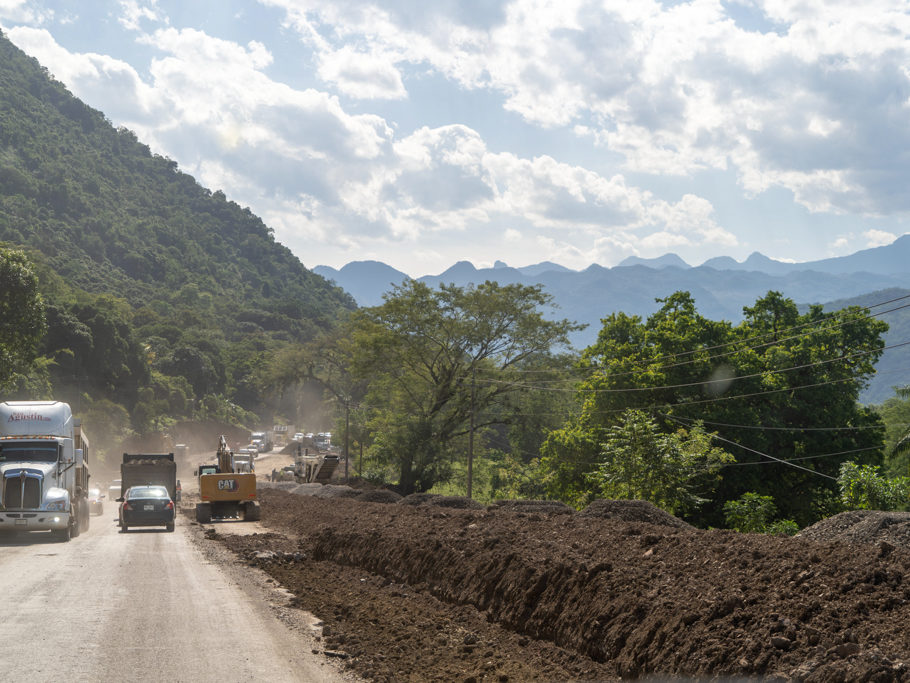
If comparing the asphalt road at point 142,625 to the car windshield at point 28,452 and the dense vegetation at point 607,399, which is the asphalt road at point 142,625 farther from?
the dense vegetation at point 607,399

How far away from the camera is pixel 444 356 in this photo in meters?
60.7

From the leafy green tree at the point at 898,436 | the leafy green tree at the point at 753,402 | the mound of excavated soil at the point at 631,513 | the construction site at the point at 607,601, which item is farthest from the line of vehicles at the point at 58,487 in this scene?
the leafy green tree at the point at 898,436

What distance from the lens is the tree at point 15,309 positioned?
4653 centimetres

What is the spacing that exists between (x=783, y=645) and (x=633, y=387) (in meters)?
41.7

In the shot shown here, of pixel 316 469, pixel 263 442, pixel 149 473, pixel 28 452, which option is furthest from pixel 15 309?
pixel 263 442

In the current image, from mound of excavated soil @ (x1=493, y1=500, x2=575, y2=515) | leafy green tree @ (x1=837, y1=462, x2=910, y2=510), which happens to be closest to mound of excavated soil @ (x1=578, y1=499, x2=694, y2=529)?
mound of excavated soil @ (x1=493, y1=500, x2=575, y2=515)

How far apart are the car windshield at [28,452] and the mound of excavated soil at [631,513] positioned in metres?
18.6

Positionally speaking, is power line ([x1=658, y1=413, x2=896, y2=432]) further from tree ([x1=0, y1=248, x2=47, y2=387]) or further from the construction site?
tree ([x1=0, y1=248, x2=47, y2=387])

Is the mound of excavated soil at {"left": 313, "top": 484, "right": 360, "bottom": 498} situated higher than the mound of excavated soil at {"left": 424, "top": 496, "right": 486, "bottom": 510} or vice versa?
the mound of excavated soil at {"left": 424, "top": 496, "right": 486, "bottom": 510}

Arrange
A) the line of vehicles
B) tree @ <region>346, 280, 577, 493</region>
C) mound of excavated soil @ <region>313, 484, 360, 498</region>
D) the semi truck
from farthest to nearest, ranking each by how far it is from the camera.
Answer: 1. tree @ <region>346, 280, 577, 493</region>
2. mound of excavated soil @ <region>313, 484, 360, 498</region>
3. the line of vehicles
4. the semi truck

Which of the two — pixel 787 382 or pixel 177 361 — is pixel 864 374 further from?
pixel 177 361

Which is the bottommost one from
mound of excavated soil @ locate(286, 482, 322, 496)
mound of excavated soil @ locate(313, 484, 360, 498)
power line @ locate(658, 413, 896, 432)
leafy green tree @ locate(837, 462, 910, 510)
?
mound of excavated soil @ locate(286, 482, 322, 496)

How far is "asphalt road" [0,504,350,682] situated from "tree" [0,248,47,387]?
99.4 ft

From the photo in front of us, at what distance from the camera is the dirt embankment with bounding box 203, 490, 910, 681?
27.3 feet
